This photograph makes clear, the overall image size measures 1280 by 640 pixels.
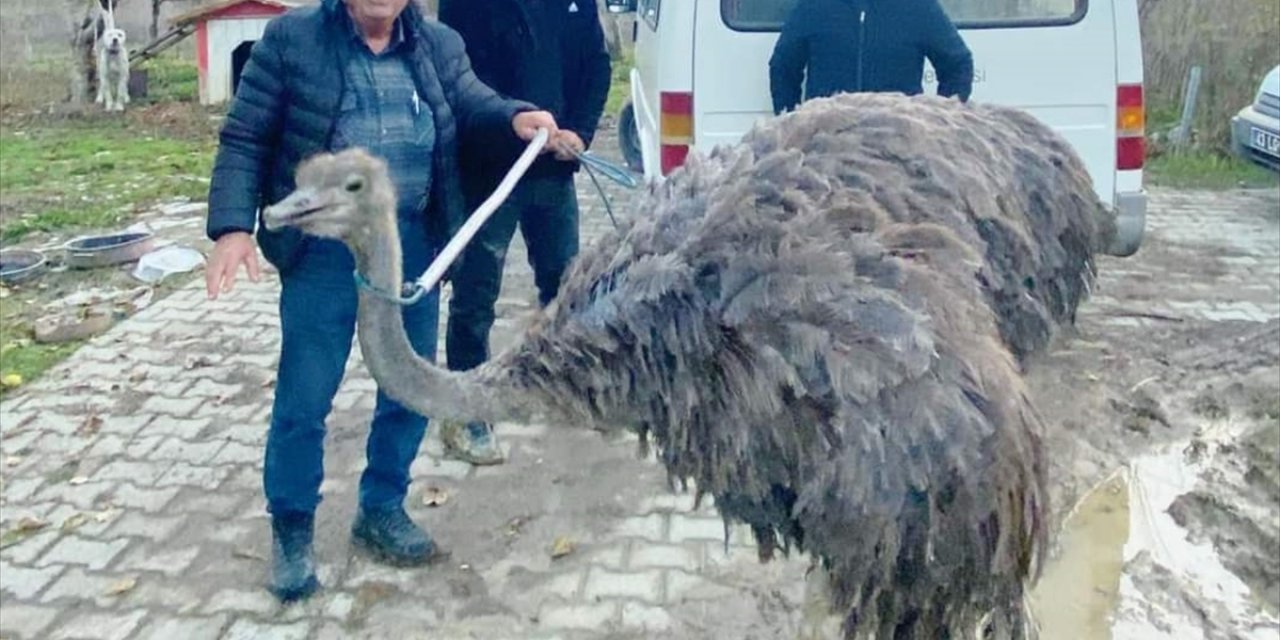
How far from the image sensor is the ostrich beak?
274 cm

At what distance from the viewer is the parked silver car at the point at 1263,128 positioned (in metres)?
8.55

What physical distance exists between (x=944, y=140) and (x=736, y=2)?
6.37 feet

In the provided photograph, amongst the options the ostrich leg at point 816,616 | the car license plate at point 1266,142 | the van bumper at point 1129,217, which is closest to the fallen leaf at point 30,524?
the ostrich leg at point 816,616

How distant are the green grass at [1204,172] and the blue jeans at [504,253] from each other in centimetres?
639

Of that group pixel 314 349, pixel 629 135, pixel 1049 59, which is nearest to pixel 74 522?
pixel 314 349

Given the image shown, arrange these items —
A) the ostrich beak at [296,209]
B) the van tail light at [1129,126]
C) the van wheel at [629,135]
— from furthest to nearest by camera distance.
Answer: the van wheel at [629,135] → the van tail light at [1129,126] → the ostrich beak at [296,209]

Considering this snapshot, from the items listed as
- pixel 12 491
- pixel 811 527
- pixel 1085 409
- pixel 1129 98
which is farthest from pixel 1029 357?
pixel 12 491

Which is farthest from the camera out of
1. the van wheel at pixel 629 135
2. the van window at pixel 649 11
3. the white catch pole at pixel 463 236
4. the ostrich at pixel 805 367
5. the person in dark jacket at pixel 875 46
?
the van wheel at pixel 629 135

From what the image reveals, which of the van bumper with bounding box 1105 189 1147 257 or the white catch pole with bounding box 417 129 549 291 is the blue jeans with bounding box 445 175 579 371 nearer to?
the white catch pole with bounding box 417 129 549 291

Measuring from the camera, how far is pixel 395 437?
→ 12.8 feet

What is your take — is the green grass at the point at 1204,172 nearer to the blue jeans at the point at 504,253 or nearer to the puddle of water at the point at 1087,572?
the puddle of water at the point at 1087,572

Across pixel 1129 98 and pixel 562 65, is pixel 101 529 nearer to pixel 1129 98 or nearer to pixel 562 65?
pixel 562 65

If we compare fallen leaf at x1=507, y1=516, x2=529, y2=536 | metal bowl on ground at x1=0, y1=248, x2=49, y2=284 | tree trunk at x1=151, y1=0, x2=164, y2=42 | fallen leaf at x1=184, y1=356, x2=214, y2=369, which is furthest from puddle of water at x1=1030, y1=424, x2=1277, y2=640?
tree trunk at x1=151, y1=0, x2=164, y2=42

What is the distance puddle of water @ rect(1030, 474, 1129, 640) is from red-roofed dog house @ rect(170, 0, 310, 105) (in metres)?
11.2
